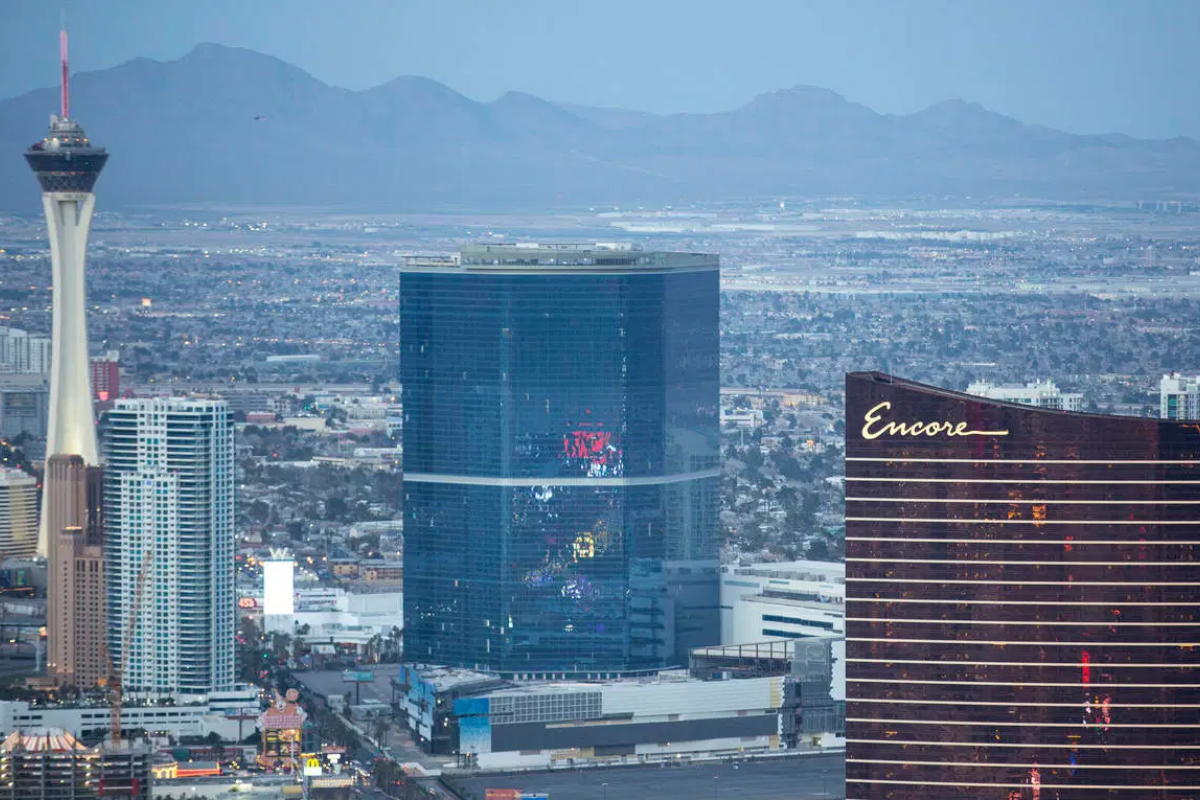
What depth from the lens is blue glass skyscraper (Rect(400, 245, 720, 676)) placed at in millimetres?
81438

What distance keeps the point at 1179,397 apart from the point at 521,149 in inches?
1828

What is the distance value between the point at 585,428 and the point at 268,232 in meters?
63.1

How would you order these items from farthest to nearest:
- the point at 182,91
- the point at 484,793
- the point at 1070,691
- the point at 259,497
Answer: the point at 182,91
the point at 259,497
the point at 484,793
the point at 1070,691

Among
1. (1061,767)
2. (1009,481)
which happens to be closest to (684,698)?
(1009,481)

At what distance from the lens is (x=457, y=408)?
82500 millimetres

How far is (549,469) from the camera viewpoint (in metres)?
82.1

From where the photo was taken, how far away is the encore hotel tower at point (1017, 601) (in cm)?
5509

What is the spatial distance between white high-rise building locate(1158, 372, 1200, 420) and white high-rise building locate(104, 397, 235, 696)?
101 feet

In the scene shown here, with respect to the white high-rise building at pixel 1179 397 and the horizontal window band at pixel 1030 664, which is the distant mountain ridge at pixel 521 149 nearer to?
the white high-rise building at pixel 1179 397

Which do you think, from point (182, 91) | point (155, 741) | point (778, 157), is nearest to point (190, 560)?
point (155, 741)

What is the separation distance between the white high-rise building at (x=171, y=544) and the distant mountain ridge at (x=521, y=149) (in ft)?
146

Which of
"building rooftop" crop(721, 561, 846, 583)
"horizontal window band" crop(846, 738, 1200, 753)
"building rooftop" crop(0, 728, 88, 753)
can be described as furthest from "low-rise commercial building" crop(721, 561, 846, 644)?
"horizontal window band" crop(846, 738, 1200, 753)

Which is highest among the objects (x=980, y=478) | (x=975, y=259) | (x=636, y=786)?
(x=975, y=259)

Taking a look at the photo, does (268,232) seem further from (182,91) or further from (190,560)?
(190,560)
